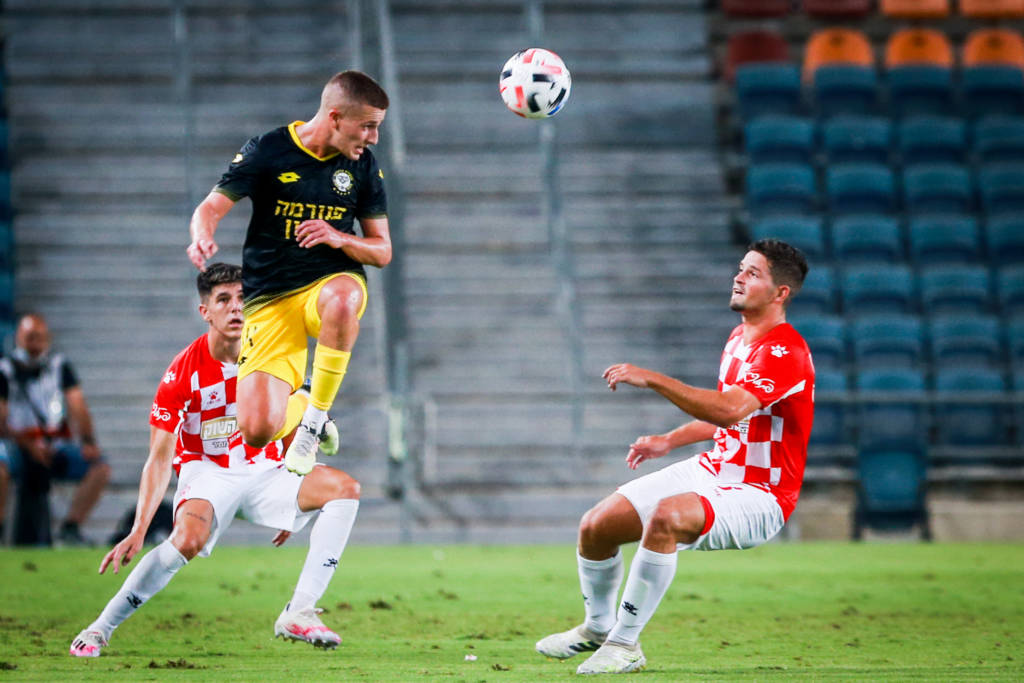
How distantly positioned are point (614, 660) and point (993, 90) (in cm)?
1246

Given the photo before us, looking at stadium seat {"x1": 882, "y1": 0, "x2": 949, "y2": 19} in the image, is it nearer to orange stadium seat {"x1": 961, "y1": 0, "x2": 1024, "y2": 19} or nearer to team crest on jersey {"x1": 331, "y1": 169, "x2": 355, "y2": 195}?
orange stadium seat {"x1": 961, "y1": 0, "x2": 1024, "y2": 19}

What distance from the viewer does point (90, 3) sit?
51.6 ft

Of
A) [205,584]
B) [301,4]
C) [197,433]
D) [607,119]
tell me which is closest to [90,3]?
[301,4]

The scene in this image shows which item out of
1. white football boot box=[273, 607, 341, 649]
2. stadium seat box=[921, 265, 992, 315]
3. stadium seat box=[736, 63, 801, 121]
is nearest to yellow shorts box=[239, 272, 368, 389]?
white football boot box=[273, 607, 341, 649]

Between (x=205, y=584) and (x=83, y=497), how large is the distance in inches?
107

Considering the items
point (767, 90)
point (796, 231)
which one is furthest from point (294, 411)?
point (767, 90)

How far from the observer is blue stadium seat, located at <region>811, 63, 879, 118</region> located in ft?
50.4

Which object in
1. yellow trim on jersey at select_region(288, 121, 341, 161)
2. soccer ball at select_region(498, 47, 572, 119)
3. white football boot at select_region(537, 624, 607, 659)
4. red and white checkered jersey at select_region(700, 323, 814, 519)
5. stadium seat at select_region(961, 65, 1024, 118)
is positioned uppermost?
stadium seat at select_region(961, 65, 1024, 118)

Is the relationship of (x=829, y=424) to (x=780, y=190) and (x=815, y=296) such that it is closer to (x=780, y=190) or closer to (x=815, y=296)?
(x=815, y=296)

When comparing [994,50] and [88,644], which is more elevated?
[994,50]

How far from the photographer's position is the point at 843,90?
607 inches

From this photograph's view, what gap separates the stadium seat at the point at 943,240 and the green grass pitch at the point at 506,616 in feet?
14.7

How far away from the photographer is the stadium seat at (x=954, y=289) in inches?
540

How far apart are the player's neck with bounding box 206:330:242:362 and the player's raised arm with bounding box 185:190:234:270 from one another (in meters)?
0.76
